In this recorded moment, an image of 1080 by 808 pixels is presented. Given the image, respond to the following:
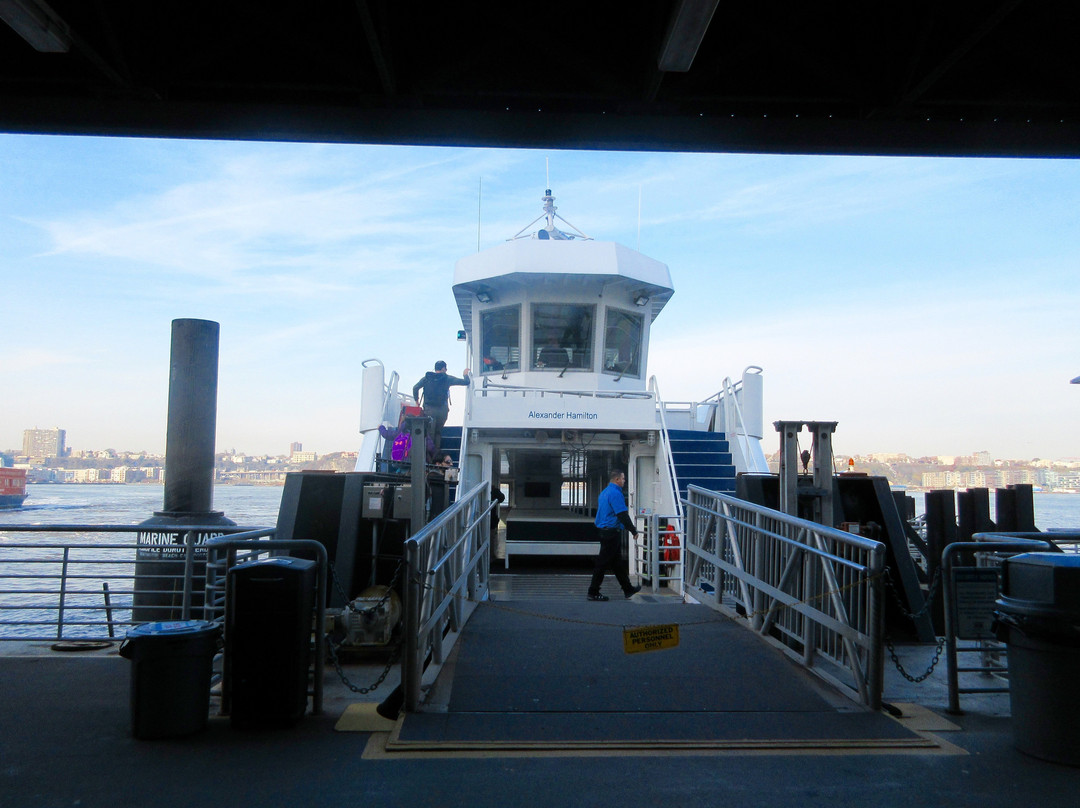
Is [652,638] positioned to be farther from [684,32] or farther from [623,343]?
[623,343]

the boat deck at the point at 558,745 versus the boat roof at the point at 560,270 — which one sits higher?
the boat roof at the point at 560,270

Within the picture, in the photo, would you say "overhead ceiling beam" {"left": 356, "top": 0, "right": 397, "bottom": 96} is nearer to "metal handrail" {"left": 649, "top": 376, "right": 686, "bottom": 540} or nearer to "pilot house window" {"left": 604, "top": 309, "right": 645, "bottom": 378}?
"metal handrail" {"left": 649, "top": 376, "right": 686, "bottom": 540}

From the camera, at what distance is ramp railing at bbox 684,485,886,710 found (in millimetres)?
5613

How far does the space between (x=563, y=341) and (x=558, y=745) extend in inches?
468

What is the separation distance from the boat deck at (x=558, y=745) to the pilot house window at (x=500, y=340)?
393 inches

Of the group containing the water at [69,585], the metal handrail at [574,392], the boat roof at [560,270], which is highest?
the boat roof at [560,270]

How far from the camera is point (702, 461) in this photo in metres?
14.4

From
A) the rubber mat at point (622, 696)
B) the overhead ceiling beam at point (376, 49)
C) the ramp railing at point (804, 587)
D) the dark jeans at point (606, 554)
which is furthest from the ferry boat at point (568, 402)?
the overhead ceiling beam at point (376, 49)

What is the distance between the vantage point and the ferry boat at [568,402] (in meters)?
13.9

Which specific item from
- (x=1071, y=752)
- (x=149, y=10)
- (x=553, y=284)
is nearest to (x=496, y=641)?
(x=1071, y=752)

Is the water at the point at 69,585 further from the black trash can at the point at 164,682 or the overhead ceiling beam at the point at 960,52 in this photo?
the overhead ceiling beam at the point at 960,52

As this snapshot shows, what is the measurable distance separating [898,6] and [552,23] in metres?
2.24

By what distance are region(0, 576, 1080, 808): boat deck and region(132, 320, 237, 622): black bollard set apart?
1.60 meters

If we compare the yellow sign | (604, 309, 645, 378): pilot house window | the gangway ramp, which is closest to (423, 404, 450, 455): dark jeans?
(604, 309, 645, 378): pilot house window
